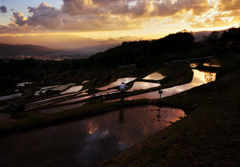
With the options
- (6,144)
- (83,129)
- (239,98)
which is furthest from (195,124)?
(6,144)

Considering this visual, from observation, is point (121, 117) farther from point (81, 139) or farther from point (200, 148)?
point (200, 148)

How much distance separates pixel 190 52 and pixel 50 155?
6500cm

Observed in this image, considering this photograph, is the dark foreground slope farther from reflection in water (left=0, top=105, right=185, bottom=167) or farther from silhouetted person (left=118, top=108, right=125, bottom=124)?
silhouetted person (left=118, top=108, right=125, bottom=124)

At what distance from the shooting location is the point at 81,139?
9.82 metres

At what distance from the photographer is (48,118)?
488 inches

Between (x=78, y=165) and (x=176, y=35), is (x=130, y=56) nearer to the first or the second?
(x=176, y=35)

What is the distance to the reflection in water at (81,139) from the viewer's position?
800 centimetres

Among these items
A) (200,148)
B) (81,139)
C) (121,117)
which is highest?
(200,148)

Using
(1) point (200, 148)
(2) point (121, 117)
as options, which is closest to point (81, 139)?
(2) point (121, 117)

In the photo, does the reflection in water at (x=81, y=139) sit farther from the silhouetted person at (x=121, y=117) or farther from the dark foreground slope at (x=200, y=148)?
the dark foreground slope at (x=200, y=148)

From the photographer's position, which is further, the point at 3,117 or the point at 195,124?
the point at 3,117

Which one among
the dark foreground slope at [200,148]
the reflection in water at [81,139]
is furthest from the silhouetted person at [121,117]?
the dark foreground slope at [200,148]

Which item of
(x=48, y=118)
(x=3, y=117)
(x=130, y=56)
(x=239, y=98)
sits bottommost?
(x=3, y=117)

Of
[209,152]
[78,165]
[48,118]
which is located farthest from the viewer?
[48,118]
